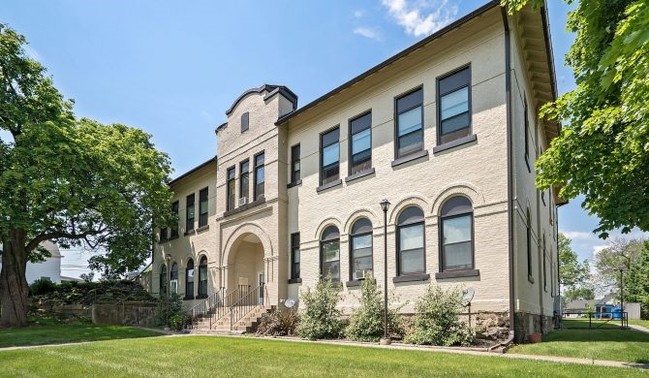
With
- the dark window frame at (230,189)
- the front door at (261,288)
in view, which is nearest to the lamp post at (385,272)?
the front door at (261,288)

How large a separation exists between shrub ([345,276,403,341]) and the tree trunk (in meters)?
14.9

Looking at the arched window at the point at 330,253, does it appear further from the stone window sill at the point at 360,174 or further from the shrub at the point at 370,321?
the shrub at the point at 370,321

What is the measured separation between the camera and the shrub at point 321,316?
14695 millimetres

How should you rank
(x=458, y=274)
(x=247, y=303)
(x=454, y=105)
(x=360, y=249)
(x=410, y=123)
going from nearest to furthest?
(x=458, y=274), (x=454, y=105), (x=410, y=123), (x=360, y=249), (x=247, y=303)

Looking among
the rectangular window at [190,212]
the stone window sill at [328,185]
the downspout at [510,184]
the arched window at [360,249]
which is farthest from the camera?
the rectangular window at [190,212]

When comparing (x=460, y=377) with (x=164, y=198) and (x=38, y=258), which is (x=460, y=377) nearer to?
(x=164, y=198)

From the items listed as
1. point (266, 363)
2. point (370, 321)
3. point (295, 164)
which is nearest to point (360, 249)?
point (370, 321)

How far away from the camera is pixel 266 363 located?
9.01 m

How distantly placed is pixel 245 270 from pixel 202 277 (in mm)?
3006

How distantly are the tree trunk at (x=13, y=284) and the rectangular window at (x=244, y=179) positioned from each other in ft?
31.4

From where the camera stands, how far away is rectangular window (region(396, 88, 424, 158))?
14875 millimetres

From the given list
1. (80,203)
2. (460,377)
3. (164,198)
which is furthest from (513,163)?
(164,198)

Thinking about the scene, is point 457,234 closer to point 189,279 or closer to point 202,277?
point 202,277

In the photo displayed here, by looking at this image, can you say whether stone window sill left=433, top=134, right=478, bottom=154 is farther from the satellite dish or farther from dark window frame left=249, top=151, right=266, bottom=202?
dark window frame left=249, top=151, right=266, bottom=202
